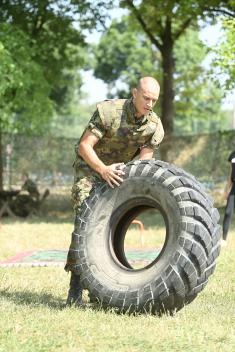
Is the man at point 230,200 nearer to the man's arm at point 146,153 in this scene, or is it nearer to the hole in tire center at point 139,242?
the hole in tire center at point 139,242

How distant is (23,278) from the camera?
26.5 ft

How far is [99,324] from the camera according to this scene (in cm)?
516

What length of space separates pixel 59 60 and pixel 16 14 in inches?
107

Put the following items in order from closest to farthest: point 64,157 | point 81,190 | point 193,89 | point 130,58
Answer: point 81,190 < point 64,157 < point 193,89 < point 130,58

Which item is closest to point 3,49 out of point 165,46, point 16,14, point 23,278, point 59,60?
point 16,14

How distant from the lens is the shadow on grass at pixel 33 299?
6.15 m

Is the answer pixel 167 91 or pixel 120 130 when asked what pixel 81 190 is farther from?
pixel 167 91

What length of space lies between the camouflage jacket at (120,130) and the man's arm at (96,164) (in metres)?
0.08

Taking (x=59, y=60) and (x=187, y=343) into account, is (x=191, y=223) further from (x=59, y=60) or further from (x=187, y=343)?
(x=59, y=60)

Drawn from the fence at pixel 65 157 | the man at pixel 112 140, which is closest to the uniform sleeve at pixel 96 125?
the man at pixel 112 140

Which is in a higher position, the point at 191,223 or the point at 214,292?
the point at 191,223

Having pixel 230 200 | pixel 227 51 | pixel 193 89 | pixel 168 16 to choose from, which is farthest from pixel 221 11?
pixel 193 89

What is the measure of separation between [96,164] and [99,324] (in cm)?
152

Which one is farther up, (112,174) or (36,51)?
(36,51)
